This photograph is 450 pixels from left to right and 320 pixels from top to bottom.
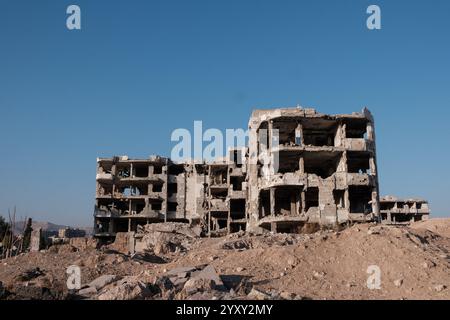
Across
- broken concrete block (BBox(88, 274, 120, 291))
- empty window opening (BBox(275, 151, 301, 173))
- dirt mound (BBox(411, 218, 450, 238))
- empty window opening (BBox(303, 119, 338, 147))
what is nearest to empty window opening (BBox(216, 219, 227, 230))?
empty window opening (BBox(275, 151, 301, 173))

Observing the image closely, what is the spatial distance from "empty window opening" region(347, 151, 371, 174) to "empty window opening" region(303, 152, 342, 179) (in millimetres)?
1193

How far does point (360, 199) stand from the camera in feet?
112

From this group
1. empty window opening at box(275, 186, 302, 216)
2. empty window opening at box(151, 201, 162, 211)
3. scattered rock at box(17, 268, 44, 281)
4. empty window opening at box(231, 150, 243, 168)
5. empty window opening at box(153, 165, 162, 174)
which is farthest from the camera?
empty window opening at box(231, 150, 243, 168)

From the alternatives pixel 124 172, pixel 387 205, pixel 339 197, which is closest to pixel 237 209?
pixel 124 172

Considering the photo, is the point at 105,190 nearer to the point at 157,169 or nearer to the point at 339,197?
the point at 157,169

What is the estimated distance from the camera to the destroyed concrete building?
30531 mm

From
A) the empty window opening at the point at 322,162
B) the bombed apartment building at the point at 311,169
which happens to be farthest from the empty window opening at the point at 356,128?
the empty window opening at the point at 322,162

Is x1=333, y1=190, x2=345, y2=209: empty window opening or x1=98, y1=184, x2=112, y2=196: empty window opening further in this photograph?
x1=98, y1=184, x2=112, y2=196: empty window opening

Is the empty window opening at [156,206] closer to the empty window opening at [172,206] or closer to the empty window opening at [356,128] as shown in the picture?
the empty window opening at [172,206]

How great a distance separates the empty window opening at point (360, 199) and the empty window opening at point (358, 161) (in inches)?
96.1

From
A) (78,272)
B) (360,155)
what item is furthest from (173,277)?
(360,155)

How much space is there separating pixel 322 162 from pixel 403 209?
2196 centimetres

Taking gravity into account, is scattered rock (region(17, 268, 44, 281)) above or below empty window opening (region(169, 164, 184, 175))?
below

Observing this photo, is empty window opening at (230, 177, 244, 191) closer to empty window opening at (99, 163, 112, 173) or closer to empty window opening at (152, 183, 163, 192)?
empty window opening at (152, 183, 163, 192)
